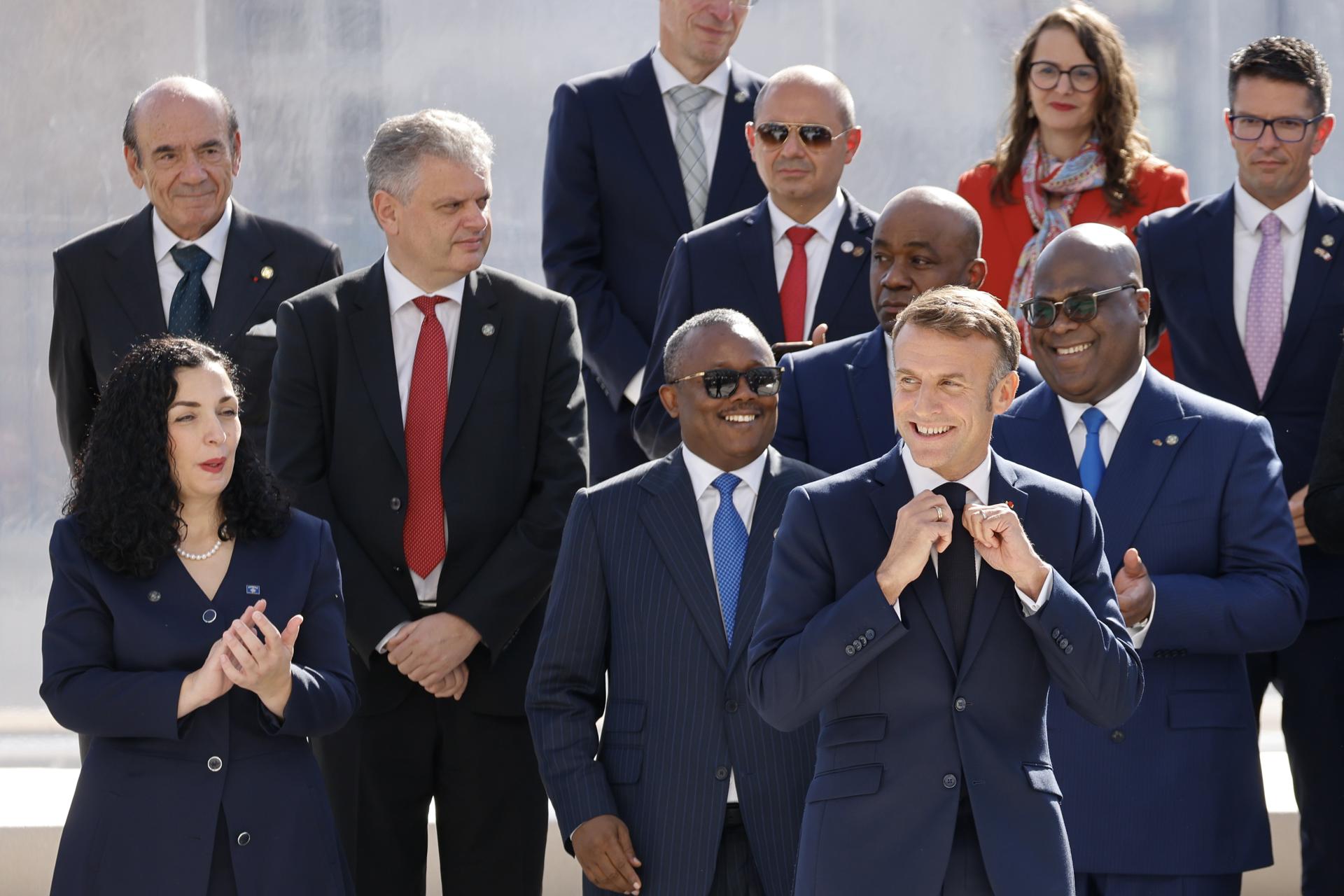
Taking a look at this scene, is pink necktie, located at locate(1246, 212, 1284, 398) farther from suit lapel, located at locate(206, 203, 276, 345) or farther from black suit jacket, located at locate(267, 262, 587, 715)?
suit lapel, located at locate(206, 203, 276, 345)

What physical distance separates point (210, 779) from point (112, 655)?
1.11 feet

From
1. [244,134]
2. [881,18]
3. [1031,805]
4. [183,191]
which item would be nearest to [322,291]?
[183,191]

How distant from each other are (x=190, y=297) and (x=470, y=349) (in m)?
0.99

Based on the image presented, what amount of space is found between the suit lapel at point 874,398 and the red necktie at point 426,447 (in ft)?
3.49

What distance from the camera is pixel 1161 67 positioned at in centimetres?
733

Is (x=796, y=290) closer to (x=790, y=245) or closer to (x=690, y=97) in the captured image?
(x=790, y=245)

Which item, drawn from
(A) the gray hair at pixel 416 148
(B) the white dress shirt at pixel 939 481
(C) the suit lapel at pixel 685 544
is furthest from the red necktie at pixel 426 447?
(B) the white dress shirt at pixel 939 481

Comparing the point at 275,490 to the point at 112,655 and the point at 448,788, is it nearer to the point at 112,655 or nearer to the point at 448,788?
the point at 112,655

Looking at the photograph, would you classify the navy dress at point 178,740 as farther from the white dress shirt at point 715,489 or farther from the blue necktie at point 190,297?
the blue necktie at point 190,297

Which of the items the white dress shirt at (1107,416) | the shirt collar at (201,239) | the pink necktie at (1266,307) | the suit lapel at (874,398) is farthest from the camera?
the shirt collar at (201,239)

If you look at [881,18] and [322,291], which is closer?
[322,291]

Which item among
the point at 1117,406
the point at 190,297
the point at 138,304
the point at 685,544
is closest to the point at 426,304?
the point at 190,297

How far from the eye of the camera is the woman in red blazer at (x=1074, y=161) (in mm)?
5309

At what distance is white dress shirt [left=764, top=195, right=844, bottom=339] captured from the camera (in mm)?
5035
